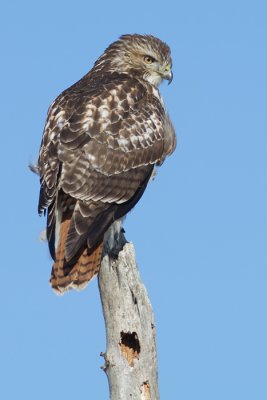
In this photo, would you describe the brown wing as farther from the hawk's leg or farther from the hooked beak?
the hooked beak

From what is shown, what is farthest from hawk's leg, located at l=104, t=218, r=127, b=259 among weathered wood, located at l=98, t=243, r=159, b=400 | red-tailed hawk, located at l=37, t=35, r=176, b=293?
weathered wood, located at l=98, t=243, r=159, b=400

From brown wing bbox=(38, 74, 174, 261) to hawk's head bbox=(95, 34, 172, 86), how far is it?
0.67 meters

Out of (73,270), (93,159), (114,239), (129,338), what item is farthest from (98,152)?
(129,338)

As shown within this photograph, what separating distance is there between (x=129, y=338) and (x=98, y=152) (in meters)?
1.69

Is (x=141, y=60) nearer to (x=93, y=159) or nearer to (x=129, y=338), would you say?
(x=93, y=159)

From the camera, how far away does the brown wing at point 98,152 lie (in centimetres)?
778

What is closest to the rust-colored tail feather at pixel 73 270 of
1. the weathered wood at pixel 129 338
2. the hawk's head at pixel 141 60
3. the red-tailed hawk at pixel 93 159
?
the red-tailed hawk at pixel 93 159

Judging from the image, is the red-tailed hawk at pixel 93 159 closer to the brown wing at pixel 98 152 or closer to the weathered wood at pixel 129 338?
the brown wing at pixel 98 152

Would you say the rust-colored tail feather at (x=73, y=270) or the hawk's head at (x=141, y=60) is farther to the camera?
the hawk's head at (x=141, y=60)

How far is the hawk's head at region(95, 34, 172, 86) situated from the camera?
9695mm

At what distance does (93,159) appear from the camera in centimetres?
802

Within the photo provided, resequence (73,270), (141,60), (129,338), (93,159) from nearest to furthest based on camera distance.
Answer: (129,338), (73,270), (93,159), (141,60)

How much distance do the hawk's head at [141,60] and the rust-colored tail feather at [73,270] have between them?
2.62 metres

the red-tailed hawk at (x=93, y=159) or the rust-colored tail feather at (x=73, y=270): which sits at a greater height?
the red-tailed hawk at (x=93, y=159)
